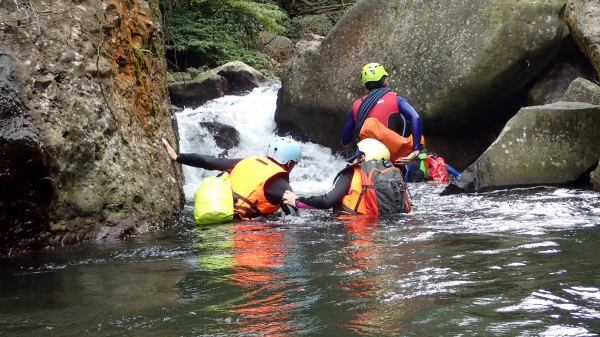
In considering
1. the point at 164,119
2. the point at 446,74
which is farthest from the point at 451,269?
the point at 446,74

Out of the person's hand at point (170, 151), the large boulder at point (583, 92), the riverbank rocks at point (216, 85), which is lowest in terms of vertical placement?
the person's hand at point (170, 151)

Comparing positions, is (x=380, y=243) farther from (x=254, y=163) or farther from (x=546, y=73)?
(x=546, y=73)

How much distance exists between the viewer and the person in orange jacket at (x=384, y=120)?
24.4 feet

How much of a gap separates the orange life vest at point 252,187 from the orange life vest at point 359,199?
0.65 m

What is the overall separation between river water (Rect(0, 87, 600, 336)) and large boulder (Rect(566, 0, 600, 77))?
2508mm

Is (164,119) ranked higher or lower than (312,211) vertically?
higher

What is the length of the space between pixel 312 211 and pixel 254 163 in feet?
3.29

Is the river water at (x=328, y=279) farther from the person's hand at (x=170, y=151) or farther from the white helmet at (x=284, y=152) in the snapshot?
the person's hand at (x=170, y=151)

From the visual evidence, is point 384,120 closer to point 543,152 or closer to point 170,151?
point 543,152

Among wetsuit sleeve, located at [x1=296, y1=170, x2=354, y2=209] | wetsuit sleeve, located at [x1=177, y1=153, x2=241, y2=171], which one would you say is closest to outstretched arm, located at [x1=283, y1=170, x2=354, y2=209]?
wetsuit sleeve, located at [x1=296, y1=170, x2=354, y2=209]

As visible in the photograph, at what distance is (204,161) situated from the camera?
21.7 feet

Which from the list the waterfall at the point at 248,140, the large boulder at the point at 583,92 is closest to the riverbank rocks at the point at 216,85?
the waterfall at the point at 248,140

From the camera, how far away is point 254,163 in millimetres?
6461

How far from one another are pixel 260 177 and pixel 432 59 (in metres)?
5.85
